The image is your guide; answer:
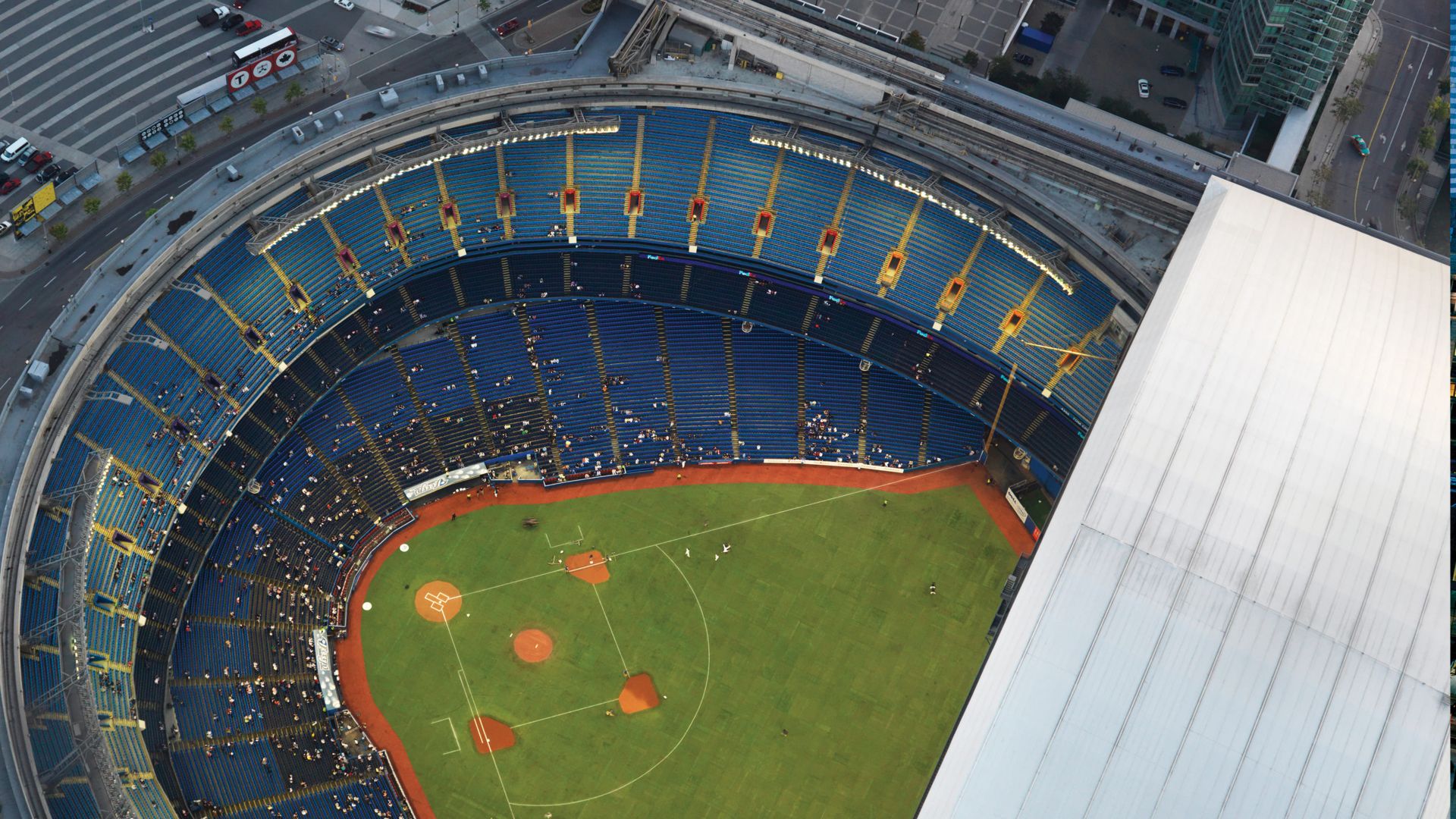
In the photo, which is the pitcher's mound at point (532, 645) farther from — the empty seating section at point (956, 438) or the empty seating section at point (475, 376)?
the empty seating section at point (956, 438)

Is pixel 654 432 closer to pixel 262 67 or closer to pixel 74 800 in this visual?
pixel 262 67

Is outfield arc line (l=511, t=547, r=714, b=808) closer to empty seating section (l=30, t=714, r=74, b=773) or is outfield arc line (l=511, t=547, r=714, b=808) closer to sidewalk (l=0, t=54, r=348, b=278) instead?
empty seating section (l=30, t=714, r=74, b=773)

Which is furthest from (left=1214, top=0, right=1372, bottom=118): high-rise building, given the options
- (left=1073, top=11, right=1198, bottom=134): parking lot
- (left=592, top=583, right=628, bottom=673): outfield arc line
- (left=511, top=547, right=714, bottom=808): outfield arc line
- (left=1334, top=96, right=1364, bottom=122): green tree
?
(left=592, top=583, right=628, bottom=673): outfield arc line

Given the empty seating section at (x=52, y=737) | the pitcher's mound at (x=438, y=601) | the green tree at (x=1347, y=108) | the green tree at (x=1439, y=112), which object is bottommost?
the empty seating section at (x=52, y=737)

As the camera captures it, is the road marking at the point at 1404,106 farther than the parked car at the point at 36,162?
Yes

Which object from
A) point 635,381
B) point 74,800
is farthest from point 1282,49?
point 74,800

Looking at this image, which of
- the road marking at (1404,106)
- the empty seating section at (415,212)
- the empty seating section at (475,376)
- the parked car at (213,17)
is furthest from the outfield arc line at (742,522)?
the parked car at (213,17)

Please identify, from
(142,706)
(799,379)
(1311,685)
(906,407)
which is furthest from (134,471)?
(1311,685)
